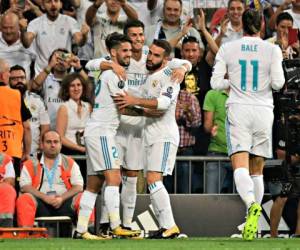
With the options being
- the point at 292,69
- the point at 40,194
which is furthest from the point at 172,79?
the point at 40,194

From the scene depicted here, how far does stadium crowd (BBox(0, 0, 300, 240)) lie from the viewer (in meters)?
13.7

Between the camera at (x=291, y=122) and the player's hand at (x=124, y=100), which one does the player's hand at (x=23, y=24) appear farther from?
Answer: the camera at (x=291, y=122)

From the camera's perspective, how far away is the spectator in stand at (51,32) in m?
18.1

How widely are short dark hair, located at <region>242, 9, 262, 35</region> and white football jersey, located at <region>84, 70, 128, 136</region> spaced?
1563mm

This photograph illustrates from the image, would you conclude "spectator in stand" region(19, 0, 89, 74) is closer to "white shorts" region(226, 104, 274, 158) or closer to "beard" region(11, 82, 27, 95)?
"beard" region(11, 82, 27, 95)

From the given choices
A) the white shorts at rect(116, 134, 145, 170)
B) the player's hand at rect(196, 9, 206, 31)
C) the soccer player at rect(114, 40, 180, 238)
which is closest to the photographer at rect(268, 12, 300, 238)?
the player's hand at rect(196, 9, 206, 31)

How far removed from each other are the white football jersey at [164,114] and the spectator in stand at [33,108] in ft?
10.7

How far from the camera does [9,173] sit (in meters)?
14.9

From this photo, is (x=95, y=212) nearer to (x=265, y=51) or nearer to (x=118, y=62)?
(x=118, y=62)

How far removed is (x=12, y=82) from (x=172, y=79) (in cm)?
376

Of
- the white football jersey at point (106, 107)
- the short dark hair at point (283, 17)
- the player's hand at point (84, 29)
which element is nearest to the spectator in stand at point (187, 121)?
the short dark hair at point (283, 17)

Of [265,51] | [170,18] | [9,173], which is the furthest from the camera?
[170,18]

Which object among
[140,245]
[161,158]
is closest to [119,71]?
[161,158]

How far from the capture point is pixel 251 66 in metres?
13.4
